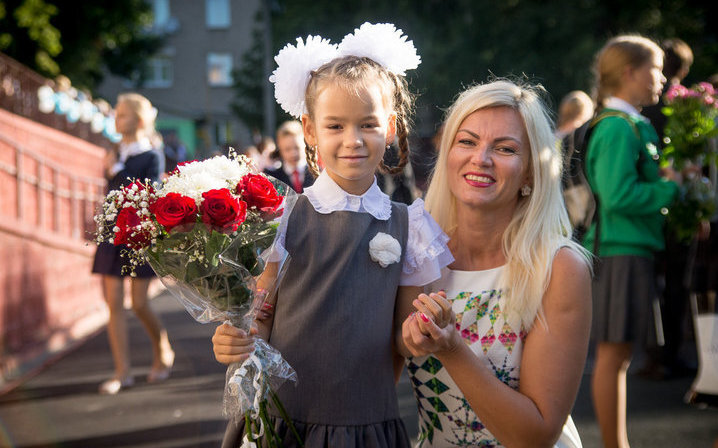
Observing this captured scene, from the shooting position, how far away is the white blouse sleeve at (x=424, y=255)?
8.03 feet

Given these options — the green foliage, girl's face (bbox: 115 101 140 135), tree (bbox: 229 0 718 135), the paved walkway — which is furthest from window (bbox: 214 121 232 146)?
girl's face (bbox: 115 101 140 135)

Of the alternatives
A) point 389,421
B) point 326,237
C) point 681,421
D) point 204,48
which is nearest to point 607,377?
point 681,421

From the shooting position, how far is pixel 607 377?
3867mm

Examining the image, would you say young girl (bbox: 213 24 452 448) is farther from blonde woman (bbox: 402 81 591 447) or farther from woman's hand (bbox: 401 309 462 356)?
woman's hand (bbox: 401 309 462 356)

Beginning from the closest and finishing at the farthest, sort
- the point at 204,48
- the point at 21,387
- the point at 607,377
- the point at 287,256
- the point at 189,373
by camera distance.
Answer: the point at 287,256, the point at 607,377, the point at 21,387, the point at 189,373, the point at 204,48

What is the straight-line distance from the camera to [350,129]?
241cm

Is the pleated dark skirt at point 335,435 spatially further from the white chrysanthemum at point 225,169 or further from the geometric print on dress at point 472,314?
the white chrysanthemum at point 225,169

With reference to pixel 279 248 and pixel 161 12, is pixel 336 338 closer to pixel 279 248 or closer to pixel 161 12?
pixel 279 248

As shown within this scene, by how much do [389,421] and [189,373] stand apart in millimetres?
4534

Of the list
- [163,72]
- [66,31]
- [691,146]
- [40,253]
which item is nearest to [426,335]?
[691,146]

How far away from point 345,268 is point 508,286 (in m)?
0.58

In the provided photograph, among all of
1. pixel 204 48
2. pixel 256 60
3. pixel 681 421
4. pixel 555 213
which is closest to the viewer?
pixel 555 213

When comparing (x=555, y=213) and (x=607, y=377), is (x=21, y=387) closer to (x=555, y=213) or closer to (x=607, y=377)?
(x=607, y=377)

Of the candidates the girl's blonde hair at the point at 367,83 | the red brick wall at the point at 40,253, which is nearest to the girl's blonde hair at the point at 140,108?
the red brick wall at the point at 40,253
